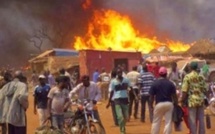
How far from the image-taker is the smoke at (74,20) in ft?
162

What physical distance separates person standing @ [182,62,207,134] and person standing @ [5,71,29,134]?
3048 millimetres

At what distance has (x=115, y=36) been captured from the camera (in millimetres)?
46125

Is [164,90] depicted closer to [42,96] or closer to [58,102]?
[58,102]

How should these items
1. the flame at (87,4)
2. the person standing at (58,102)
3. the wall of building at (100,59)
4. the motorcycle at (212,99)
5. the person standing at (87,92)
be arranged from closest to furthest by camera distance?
the person standing at (87,92) < the person standing at (58,102) < the motorcycle at (212,99) < the wall of building at (100,59) < the flame at (87,4)

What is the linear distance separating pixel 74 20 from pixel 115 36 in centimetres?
544

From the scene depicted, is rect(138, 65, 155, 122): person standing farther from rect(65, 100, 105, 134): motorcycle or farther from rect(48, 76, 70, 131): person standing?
rect(65, 100, 105, 134): motorcycle

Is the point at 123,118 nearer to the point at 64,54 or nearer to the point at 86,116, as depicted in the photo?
the point at 86,116

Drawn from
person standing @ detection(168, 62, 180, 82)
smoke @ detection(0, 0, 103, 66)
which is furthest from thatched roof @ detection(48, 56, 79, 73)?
person standing @ detection(168, 62, 180, 82)

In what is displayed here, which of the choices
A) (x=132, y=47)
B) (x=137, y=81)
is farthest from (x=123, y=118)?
(x=132, y=47)

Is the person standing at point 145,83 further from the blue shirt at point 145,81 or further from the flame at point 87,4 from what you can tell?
A: the flame at point 87,4

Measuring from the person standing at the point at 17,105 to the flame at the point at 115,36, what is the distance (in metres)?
35.5

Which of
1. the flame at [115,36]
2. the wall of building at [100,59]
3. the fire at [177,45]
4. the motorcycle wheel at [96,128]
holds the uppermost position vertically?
the flame at [115,36]

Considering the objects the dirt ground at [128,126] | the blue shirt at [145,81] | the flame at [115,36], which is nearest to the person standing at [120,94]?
the dirt ground at [128,126]

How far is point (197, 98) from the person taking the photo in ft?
34.0
